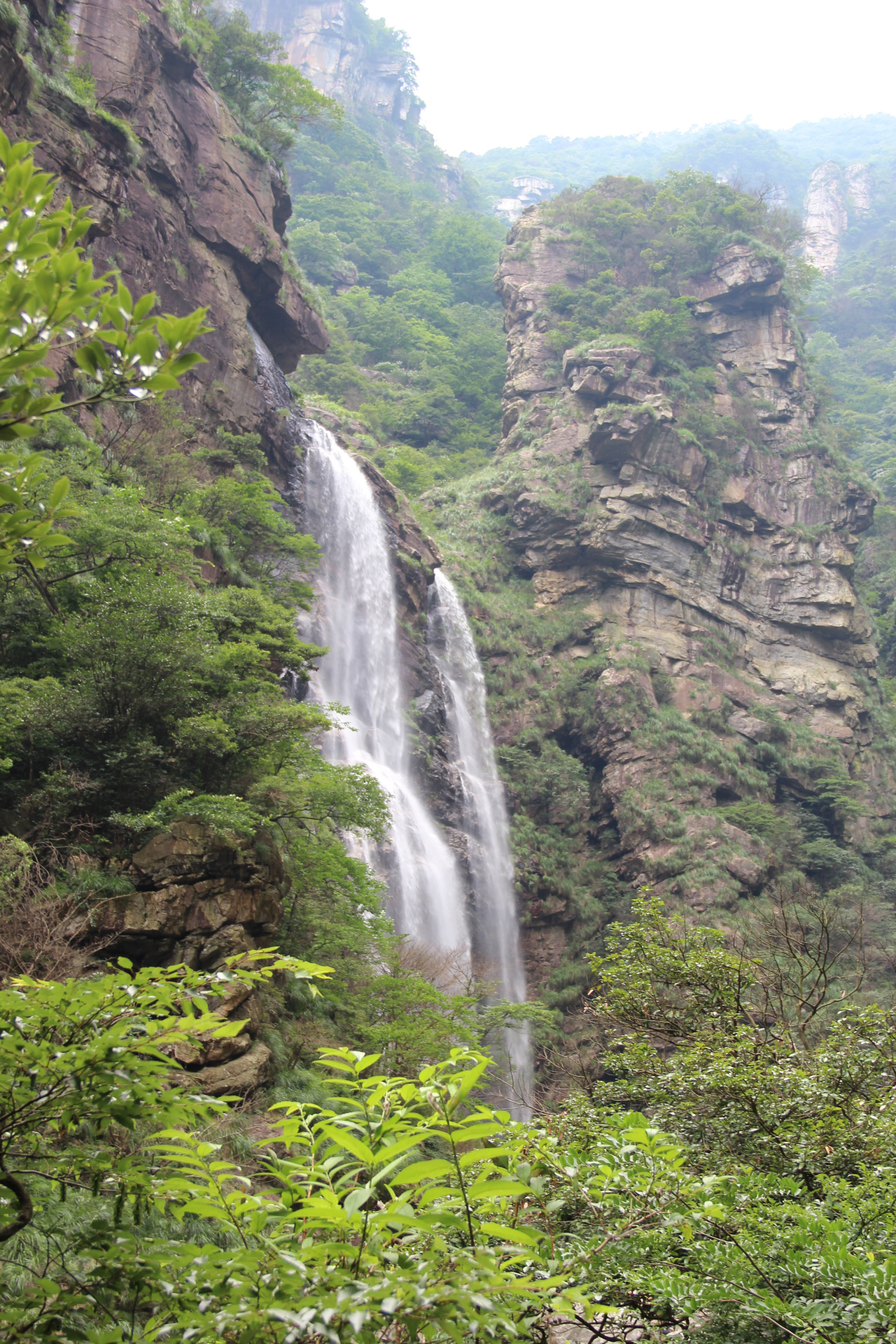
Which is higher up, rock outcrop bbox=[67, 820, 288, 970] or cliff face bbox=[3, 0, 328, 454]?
cliff face bbox=[3, 0, 328, 454]

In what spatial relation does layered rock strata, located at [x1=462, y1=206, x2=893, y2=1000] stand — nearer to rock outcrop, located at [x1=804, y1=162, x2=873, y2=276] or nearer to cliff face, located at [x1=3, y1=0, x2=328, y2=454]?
cliff face, located at [x1=3, y1=0, x2=328, y2=454]

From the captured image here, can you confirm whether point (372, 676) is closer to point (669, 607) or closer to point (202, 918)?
point (669, 607)

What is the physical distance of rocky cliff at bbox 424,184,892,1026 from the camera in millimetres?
27500

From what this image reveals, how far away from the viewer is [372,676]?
2475cm

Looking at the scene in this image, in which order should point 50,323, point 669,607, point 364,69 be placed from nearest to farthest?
point 50,323 < point 669,607 < point 364,69

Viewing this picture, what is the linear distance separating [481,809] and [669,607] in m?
13.5

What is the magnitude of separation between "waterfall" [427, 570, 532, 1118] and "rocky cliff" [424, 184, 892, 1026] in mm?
832

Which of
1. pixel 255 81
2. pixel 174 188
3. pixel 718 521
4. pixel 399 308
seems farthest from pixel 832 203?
pixel 174 188

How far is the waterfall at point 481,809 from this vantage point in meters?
23.5

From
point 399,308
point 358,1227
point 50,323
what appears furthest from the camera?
point 399,308

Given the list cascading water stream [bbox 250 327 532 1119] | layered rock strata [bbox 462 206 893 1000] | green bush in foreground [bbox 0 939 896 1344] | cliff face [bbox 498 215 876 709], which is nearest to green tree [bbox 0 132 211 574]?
green bush in foreground [bbox 0 939 896 1344]

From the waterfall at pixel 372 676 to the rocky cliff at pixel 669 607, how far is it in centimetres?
542

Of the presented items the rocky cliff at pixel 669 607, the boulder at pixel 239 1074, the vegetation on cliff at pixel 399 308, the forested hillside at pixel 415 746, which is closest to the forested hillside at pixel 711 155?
the vegetation on cliff at pixel 399 308

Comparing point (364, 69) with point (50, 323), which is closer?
point (50, 323)
